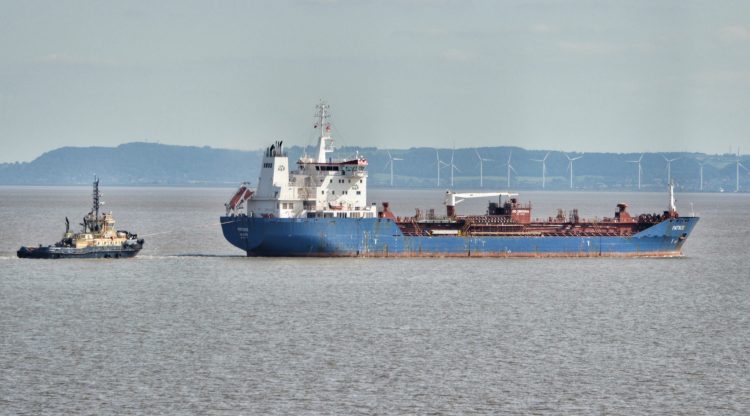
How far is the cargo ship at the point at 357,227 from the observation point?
71.6 meters

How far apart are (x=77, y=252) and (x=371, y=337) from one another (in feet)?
104

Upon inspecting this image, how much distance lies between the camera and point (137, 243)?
2940 inches

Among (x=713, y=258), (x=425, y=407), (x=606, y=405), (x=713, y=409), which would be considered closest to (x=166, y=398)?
(x=425, y=407)

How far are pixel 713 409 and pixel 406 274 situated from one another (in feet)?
109

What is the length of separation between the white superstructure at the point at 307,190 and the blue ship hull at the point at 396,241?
1.12 metres

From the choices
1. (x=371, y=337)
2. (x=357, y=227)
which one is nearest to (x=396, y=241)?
(x=357, y=227)

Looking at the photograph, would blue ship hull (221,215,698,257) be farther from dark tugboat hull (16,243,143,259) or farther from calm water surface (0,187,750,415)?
dark tugboat hull (16,243,143,259)

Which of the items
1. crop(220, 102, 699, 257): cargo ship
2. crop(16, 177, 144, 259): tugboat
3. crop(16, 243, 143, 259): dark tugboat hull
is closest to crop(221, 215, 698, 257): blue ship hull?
crop(220, 102, 699, 257): cargo ship

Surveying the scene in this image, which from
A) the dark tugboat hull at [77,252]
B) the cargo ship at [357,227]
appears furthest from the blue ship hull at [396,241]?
the dark tugboat hull at [77,252]

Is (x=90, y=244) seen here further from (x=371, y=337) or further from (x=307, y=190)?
(x=371, y=337)

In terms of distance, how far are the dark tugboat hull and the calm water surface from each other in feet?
4.42

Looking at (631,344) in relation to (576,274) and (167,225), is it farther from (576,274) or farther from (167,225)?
(167,225)

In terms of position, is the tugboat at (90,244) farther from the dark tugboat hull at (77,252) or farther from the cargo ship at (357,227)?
the cargo ship at (357,227)

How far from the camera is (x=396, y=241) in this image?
73500 millimetres
